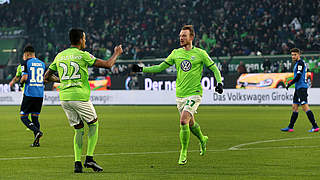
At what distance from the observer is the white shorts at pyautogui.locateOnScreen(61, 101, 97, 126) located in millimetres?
9125

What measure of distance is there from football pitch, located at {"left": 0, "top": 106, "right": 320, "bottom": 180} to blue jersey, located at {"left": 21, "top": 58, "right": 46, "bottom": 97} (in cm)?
127

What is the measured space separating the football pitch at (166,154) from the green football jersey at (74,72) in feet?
3.96

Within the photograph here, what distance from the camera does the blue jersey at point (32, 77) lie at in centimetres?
1445

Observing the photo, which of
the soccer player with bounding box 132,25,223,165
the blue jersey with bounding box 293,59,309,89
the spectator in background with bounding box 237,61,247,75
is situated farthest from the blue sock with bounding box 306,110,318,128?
the spectator in background with bounding box 237,61,247,75

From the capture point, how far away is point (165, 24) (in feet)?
146

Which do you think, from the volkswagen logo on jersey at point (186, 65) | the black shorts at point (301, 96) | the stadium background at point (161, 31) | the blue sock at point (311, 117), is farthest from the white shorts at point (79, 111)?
the stadium background at point (161, 31)

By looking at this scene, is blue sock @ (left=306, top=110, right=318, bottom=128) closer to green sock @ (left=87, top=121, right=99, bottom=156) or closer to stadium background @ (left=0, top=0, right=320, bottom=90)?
green sock @ (left=87, top=121, right=99, bottom=156)

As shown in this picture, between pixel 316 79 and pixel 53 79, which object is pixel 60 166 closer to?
pixel 53 79

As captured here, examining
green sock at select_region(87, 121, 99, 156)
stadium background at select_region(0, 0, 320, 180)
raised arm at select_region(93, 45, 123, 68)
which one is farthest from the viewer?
stadium background at select_region(0, 0, 320, 180)

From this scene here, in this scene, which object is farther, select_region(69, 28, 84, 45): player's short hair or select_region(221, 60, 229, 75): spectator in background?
select_region(221, 60, 229, 75): spectator in background

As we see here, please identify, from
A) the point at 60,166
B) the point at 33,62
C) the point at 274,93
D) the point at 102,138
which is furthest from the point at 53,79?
the point at 274,93

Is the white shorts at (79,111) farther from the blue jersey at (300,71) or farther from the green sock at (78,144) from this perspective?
the blue jersey at (300,71)

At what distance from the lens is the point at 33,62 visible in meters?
14.5

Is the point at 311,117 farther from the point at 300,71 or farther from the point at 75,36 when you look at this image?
the point at 75,36
